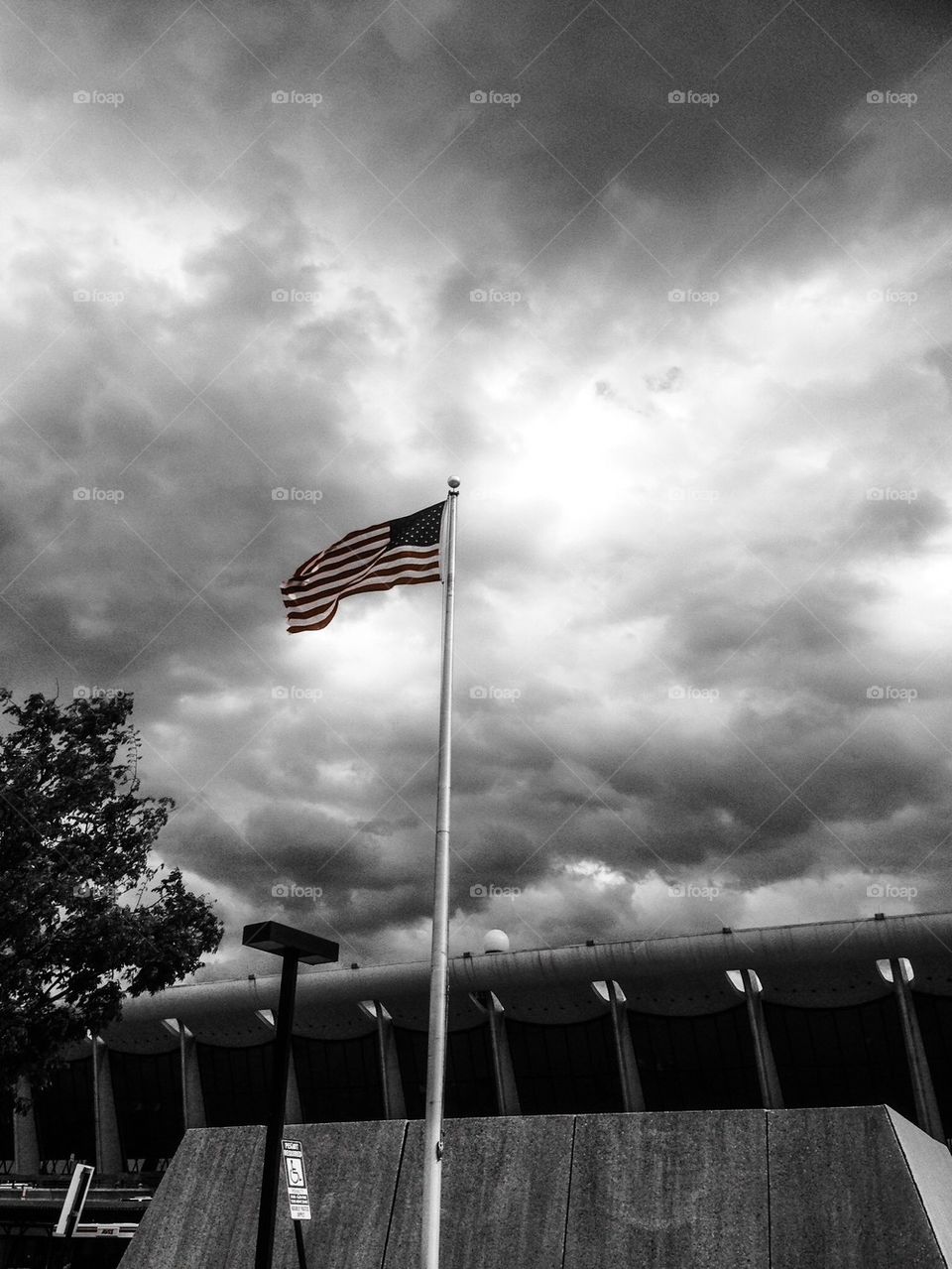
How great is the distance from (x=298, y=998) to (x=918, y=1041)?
24.6m

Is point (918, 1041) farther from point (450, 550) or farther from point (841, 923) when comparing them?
point (450, 550)

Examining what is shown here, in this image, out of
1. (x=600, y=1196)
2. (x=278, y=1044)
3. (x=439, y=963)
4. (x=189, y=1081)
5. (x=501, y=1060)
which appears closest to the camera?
(x=600, y=1196)

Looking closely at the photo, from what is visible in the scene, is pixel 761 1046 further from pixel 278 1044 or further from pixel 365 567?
pixel 278 1044

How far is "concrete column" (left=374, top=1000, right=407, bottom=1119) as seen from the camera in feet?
142

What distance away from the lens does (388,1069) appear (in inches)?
1710

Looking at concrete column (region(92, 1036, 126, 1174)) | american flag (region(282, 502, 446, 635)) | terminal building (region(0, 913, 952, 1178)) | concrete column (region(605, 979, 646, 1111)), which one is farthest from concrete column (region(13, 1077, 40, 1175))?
american flag (region(282, 502, 446, 635))

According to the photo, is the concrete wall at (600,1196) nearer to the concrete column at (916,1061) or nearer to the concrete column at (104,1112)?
the concrete column at (916,1061)

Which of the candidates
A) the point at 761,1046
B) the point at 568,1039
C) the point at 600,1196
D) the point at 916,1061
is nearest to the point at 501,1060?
the point at 568,1039

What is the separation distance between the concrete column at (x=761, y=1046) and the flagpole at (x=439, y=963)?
2861 centimetres

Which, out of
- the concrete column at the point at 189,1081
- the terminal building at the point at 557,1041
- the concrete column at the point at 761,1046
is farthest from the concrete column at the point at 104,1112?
the concrete column at the point at 761,1046

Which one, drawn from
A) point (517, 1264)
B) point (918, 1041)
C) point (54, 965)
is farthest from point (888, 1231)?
point (918, 1041)

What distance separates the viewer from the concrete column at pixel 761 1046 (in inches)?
1485

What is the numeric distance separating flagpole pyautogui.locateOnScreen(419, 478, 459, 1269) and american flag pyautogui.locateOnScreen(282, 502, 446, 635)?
404 mm

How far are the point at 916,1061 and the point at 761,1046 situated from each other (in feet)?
17.8
